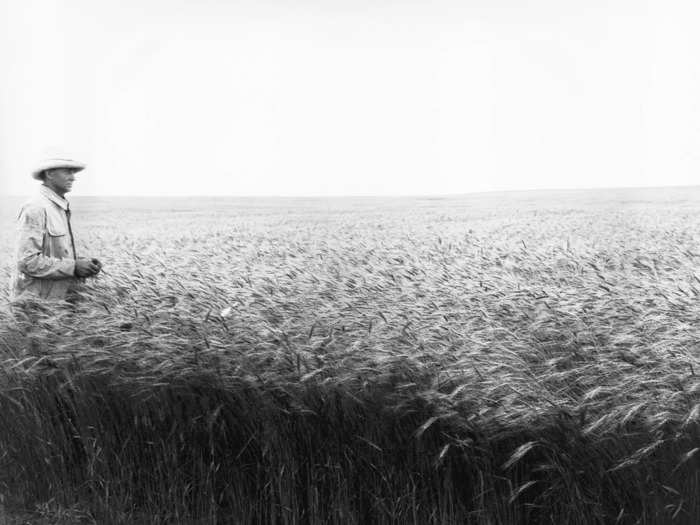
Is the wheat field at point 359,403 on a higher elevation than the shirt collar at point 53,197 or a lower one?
lower

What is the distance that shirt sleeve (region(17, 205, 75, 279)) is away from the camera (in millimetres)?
5441

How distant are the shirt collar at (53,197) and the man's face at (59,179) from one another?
1.3 inches

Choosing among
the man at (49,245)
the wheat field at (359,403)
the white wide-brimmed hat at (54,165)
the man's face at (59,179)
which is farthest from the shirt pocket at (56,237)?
the wheat field at (359,403)

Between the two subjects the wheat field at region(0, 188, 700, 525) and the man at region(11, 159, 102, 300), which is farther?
the man at region(11, 159, 102, 300)

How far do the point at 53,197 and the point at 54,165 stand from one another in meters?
0.22

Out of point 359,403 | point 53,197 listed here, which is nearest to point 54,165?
point 53,197

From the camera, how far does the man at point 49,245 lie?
5445 millimetres

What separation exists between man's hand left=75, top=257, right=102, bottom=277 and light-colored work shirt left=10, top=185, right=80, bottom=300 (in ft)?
0.16

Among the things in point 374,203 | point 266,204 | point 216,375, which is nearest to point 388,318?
point 216,375

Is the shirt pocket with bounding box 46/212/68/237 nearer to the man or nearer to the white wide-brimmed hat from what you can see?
the man

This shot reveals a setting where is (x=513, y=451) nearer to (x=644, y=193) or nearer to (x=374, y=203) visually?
(x=644, y=193)

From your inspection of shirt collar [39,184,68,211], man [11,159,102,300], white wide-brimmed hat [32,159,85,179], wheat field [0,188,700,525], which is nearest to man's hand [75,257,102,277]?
man [11,159,102,300]

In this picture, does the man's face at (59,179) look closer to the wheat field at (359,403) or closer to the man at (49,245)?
the man at (49,245)

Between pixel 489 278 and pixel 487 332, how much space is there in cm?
131
